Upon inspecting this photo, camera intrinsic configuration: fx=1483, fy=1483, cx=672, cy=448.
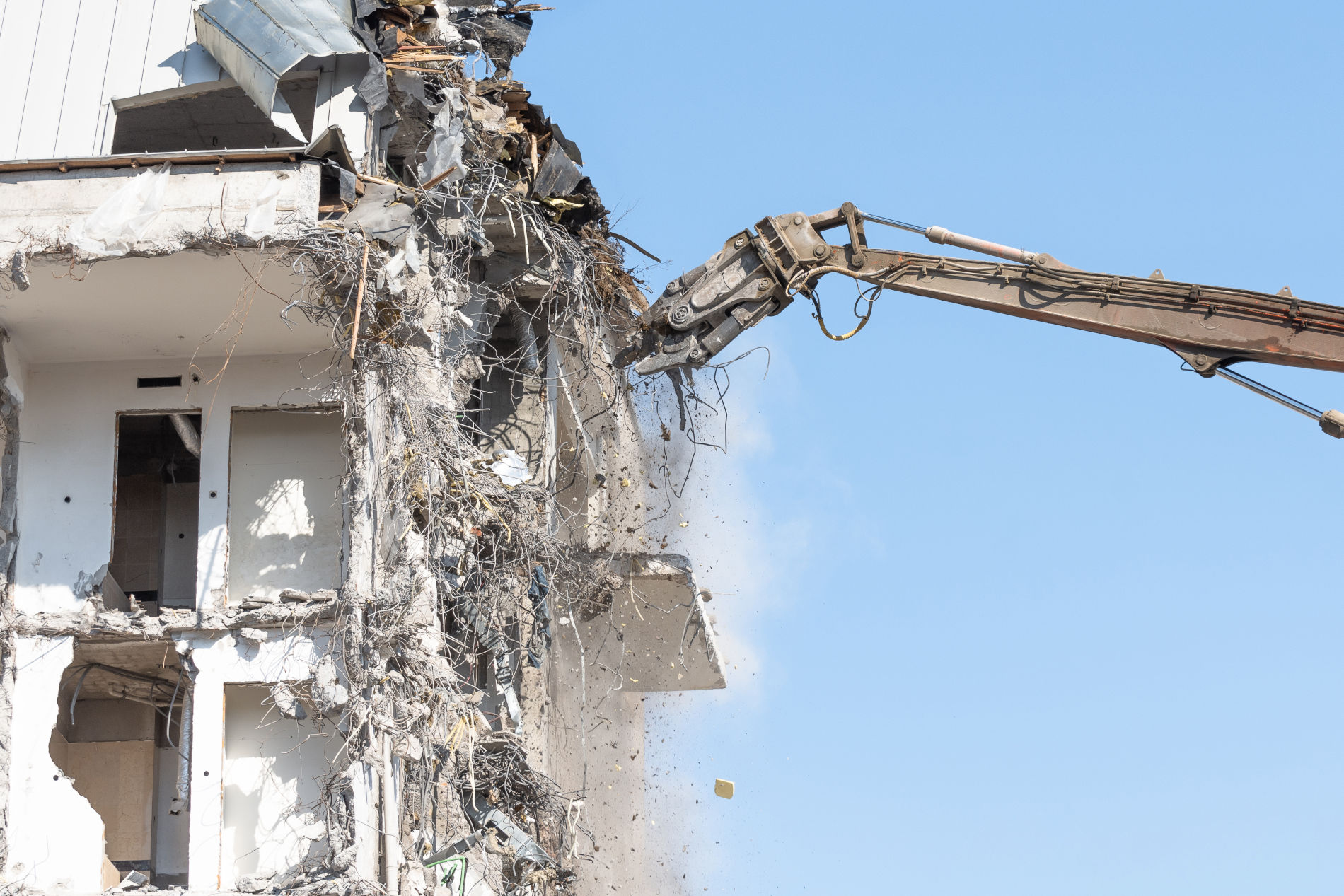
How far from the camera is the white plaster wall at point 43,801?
1166cm

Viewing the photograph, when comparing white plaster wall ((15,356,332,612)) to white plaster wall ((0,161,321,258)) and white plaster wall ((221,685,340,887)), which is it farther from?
white plaster wall ((0,161,321,258))

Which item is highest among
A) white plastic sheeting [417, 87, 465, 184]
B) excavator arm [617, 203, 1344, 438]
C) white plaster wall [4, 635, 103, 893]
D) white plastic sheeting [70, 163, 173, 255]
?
white plastic sheeting [417, 87, 465, 184]

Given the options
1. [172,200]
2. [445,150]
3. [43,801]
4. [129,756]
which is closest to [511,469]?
[445,150]

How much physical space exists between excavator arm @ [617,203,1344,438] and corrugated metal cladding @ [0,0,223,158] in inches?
193

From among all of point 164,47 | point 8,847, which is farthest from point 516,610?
point 164,47

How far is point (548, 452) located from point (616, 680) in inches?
153

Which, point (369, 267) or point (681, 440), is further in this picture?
point (681, 440)

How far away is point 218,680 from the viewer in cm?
1195

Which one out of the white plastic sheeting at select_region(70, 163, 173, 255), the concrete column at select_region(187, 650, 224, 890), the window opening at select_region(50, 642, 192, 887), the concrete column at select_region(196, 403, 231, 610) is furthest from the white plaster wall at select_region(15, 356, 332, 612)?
the white plastic sheeting at select_region(70, 163, 173, 255)

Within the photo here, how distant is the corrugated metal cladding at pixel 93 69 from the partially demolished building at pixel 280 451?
0.03m

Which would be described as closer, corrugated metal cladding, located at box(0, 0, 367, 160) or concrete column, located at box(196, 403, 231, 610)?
concrete column, located at box(196, 403, 231, 610)

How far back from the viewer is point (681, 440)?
18062mm

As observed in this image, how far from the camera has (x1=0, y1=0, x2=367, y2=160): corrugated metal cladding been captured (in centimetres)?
1301

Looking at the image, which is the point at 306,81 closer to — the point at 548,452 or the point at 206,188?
the point at 206,188
